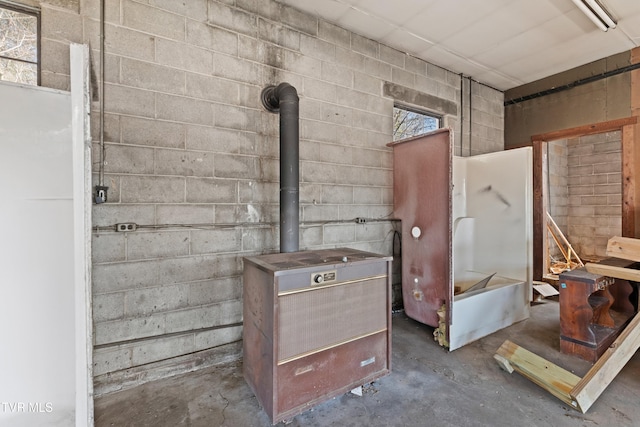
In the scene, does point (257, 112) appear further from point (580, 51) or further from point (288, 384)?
point (580, 51)

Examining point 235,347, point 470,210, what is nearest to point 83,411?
point 235,347

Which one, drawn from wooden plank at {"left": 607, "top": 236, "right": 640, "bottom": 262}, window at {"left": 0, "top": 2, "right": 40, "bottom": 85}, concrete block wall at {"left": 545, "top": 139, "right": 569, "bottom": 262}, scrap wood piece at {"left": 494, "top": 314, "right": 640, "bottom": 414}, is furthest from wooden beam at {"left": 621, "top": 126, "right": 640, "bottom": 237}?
window at {"left": 0, "top": 2, "right": 40, "bottom": 85}

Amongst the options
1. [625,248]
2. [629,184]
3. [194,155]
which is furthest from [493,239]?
[194,155]

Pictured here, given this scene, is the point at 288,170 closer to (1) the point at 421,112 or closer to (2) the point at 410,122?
(2) the point at 410,122

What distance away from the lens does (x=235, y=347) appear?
2279 mm

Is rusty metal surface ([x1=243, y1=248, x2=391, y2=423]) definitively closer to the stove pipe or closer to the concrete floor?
the concrete floor

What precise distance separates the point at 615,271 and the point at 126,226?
361 centimetres

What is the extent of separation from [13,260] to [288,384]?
4.77ft

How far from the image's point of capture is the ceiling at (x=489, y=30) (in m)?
2.51

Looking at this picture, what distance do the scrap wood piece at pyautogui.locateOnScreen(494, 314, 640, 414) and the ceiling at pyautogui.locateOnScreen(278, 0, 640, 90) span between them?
2637 mm

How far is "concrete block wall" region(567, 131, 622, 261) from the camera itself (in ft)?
17.7

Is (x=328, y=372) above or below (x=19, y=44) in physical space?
below

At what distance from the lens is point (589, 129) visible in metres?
3.57

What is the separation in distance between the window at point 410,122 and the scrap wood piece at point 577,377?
2284 mm
